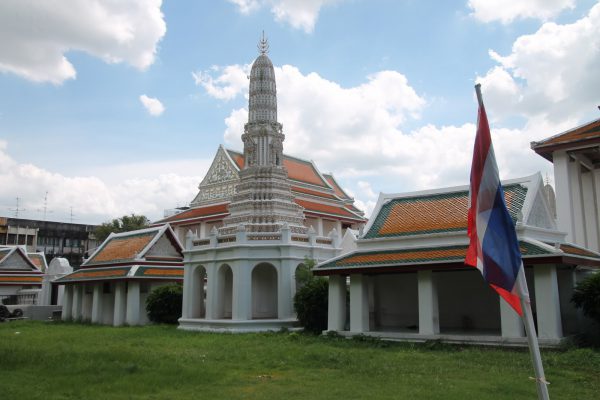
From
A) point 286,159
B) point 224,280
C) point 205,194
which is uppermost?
point 286,159

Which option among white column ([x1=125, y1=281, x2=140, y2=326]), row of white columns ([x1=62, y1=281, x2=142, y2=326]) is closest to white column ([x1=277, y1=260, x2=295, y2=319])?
white column ([x1=125, y1=281, x2=140, y2=326])

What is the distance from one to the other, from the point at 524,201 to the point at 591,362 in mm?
6076

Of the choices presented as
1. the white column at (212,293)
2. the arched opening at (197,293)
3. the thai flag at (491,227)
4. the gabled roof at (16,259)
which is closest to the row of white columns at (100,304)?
the arched opening at (197,293)

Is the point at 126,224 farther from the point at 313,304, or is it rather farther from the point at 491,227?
the point at 491,227

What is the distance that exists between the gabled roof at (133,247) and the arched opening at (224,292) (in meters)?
5.63

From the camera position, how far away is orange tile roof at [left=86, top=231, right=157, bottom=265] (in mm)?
29891

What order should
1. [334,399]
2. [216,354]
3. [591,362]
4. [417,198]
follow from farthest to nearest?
[417,198] → [216,354] → [591,362] → [334,399]

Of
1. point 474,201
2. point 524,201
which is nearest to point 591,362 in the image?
point 524,201

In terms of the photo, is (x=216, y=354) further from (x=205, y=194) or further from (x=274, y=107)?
(x=205, y=194)

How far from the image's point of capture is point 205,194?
46000mm

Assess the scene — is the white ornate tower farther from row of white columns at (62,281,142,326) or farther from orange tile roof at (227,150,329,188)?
orange tile roof at (227,150,329,188)

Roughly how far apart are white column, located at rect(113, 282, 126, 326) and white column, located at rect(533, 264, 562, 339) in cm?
2038

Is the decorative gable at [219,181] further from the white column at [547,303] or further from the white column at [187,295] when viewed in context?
the white column at [547,303]

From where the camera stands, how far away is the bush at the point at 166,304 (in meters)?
27.0
